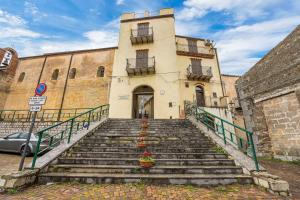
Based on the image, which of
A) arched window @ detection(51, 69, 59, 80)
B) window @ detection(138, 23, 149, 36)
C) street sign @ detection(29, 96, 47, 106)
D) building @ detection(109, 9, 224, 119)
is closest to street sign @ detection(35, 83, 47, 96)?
street sign @ detection(29, 96, 47, 106)

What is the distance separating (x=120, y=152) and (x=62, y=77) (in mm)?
14929

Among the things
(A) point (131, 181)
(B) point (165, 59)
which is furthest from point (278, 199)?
(B) point (165, 59)

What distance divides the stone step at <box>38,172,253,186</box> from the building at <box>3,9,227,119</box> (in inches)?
363

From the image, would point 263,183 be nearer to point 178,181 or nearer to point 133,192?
point 178,181

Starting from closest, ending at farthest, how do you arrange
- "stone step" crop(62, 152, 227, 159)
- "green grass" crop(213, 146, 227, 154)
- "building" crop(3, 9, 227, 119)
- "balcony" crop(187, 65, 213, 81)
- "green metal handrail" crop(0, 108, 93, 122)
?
"stone step" crop(62, 152, 227, 159)
"green grass" crop(213, 146, 227, 154)
"building" crop(3, 9, 227, 119)
"green metal handrail" crop(0, 108, 93, 122)
"balcony" crop(187, 65, 213, 81)

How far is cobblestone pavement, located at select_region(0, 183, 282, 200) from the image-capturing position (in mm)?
3037

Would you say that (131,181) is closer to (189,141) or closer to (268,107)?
(189,141)

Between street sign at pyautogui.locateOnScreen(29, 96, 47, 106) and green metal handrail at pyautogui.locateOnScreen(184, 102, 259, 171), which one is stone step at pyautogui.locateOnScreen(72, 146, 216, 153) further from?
street sign at pyautogui.locateOnScreen(29, 96, 47, 106)

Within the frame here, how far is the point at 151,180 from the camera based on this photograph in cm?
374

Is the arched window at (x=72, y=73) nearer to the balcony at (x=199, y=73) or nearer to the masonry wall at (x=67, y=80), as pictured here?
the masonry wall at (x=67, y=80)

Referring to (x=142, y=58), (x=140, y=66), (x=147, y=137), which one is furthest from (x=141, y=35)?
(x=147, y=137)

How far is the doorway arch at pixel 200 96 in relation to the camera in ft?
49.8

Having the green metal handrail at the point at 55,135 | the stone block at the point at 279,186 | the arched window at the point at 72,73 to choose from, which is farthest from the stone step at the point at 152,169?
the arched window at the point at 72,73

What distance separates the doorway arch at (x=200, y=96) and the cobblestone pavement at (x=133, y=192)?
12.0 m
